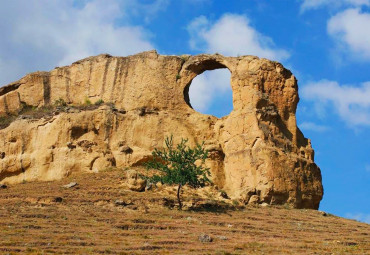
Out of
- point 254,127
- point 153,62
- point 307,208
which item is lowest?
point 307,208

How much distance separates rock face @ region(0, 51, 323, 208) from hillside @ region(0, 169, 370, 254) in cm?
154

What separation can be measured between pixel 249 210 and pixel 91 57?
15.5m

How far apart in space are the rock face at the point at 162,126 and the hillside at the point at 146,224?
1.54 m

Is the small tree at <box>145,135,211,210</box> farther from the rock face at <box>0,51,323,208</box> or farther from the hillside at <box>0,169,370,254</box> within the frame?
the rock face at <box>0,51,323,208</box>

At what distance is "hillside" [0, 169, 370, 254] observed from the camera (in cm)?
2356

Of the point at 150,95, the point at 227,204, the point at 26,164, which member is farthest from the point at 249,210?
the point at 26,164

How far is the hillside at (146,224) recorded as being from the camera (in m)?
23.6

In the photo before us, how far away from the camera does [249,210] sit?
106 feet

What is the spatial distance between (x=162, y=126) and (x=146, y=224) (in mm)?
11589

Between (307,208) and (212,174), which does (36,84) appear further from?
(307,208)

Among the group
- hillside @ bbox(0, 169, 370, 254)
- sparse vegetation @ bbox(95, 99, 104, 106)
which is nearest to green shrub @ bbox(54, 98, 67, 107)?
sparse vegetation @ bbox(95, 99, 104, 106)

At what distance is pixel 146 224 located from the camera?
27.6 m

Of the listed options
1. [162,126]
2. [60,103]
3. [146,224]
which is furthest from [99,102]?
[146,224]

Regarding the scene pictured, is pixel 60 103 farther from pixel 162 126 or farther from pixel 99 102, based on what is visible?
pixel 162 126
